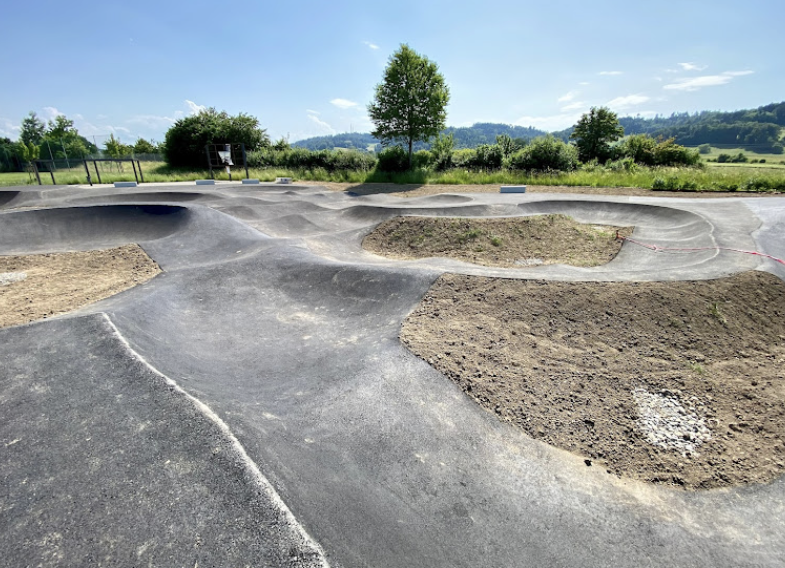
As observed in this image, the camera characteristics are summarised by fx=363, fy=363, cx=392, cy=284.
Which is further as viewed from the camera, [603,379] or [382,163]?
[382,163]

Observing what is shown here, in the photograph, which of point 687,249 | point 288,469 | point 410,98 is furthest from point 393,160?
point 288,469

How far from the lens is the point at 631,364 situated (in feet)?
15.7

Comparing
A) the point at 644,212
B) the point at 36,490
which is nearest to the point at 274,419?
the point at 36,490

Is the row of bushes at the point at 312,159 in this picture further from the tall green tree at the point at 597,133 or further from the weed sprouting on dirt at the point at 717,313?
the weed sprouting on dirt at the point at 717,313

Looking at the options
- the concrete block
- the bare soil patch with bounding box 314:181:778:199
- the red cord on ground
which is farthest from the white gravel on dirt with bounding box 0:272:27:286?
the concrete block

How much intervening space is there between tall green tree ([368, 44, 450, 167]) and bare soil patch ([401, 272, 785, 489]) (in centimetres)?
1982

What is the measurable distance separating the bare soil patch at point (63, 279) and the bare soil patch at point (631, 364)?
243 inches

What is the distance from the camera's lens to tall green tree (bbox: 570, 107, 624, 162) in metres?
31.8

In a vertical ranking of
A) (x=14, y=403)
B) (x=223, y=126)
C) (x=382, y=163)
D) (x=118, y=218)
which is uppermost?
(x=223, y=126)

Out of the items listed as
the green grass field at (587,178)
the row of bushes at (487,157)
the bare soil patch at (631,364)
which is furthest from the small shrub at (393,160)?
the bare soil patch at (631,364)

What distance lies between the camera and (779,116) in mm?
153250

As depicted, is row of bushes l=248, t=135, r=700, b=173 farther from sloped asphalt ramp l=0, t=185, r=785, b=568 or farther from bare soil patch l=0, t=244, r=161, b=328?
sloped asphalt ramp l=0, t=185, r=785, b=568

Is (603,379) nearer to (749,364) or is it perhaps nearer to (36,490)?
(749,364)

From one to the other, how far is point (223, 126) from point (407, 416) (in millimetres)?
40483
